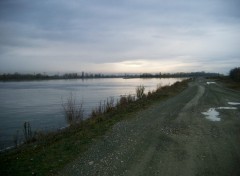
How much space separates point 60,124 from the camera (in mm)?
19625

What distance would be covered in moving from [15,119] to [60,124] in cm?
505

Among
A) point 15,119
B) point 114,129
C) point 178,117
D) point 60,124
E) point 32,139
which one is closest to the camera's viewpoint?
point 114,129

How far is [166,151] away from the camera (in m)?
8.49

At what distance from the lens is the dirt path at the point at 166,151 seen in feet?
22.9

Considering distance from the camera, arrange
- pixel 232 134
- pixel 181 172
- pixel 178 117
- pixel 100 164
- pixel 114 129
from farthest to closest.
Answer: pixel 178 117 → pixel 114 129 → pixel 232 134 → pixel 100 164 → pixel 181 172

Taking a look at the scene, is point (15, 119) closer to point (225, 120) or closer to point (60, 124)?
point (60, 124)

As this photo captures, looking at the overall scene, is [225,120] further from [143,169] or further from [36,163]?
[36,163]

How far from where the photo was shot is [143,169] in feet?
22.9

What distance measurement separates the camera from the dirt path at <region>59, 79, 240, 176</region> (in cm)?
697

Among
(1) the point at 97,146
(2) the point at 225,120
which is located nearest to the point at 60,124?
(1) the point at 97,146

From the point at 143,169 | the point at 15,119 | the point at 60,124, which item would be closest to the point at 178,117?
the point at 143,169

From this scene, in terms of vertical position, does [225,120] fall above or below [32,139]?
above

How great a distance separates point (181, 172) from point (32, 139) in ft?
29.9

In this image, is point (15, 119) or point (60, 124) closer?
point (60, 124)
